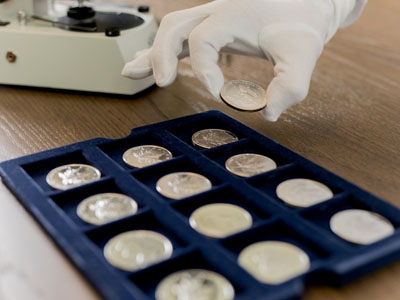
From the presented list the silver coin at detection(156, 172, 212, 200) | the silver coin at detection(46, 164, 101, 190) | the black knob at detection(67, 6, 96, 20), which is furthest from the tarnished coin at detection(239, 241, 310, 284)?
the black knob at detection(67, 6, 96, 20)

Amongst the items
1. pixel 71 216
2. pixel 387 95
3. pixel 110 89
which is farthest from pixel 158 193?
pixel 387 95

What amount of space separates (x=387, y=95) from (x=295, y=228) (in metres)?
0.51

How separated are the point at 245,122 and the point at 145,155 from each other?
0.68 feet

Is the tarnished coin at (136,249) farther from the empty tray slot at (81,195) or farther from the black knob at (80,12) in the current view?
the black knob at (80,12)

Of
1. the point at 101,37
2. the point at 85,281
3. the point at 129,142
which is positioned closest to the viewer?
the point at 85,281

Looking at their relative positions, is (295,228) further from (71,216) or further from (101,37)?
(101,37)

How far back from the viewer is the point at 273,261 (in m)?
0.56

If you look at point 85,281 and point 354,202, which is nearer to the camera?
point 85,281

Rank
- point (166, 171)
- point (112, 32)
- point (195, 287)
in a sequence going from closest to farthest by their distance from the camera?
point (195, 287) < point (166, 171) < point (112, 32)

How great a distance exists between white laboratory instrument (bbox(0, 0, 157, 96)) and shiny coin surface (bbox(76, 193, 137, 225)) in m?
0.34

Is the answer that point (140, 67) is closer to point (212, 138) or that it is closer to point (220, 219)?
point (212, 138)

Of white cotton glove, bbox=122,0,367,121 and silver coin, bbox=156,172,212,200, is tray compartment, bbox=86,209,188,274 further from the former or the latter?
white cotton glove, bbox=122,0,367,121

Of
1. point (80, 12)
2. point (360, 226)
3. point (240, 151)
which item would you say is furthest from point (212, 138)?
point (80, 12)

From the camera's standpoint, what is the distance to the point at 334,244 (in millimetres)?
577
